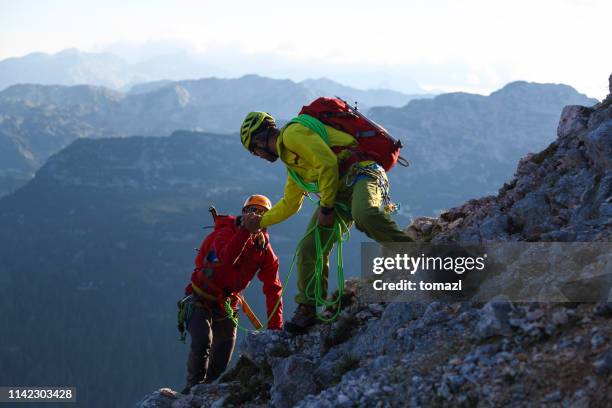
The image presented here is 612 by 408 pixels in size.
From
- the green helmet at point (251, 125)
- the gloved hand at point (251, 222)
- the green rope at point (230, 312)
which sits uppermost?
the green helmet at point (251, 125)

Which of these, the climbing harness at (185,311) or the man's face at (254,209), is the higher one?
the man's face at (254,209)

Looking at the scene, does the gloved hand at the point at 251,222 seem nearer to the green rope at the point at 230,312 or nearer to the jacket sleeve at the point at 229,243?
the jacket sleeve at the point at 229,243

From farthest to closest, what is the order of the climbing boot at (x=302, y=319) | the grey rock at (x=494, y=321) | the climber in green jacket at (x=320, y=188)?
the climbing boot at (x=302, y=319) < the climber in green jacket at (x=320, y=188) < the grey rock at (x=494, y=321)

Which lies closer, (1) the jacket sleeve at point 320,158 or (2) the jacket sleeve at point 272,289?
(1) the jacket sleeve at point 320,158

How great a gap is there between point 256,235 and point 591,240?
6.46 m

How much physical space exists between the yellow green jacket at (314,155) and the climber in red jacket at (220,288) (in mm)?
2110

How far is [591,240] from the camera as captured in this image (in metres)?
9.39

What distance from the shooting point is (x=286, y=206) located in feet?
37.8

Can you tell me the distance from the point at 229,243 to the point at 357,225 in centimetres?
325

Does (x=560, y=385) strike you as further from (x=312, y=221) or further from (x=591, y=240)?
(x=312, y=221)

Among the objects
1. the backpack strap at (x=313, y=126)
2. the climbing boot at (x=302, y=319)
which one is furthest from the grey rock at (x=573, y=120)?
the climbing boot at (x=302, y=319)

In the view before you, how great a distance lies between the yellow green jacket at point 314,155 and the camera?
10180 mm

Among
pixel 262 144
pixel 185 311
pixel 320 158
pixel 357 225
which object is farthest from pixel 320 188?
pixel 185 311

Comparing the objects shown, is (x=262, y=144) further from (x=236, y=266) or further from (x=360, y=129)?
(x=236, y=266)
